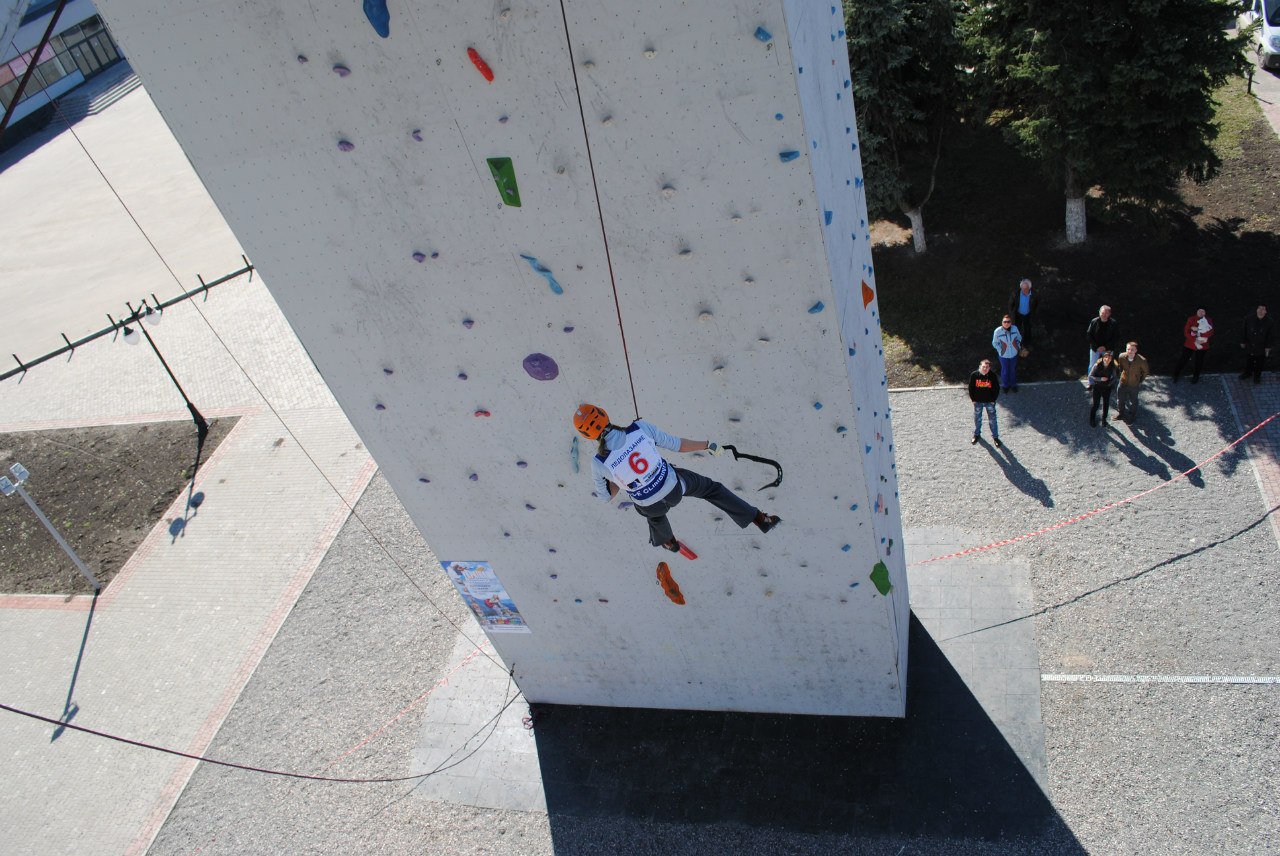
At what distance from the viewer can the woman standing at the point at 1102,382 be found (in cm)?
1098

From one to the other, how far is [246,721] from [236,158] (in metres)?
7.34

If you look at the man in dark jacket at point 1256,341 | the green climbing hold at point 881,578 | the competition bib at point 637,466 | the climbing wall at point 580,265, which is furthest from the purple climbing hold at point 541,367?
the man in dark jacket at point 1256,341

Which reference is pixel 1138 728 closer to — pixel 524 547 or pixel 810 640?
pixel 810 640

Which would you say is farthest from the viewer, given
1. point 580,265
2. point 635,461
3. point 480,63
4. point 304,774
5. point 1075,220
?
point 1075,220

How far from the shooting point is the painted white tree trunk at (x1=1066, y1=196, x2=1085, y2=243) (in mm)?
14062

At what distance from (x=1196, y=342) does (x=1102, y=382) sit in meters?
1.30

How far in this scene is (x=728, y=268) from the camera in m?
5.83

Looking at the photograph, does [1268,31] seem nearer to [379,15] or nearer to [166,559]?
[379,15]

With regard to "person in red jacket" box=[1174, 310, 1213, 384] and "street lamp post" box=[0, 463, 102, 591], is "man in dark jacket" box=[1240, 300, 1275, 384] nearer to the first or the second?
"person in red jacket" box=[1174, 310, 1213, 384]

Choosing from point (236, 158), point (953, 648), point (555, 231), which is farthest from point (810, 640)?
point (236, 158)

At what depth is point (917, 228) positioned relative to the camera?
15.2 meters

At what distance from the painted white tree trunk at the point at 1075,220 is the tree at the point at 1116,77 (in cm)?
75

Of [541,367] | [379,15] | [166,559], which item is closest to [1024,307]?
[541,367]

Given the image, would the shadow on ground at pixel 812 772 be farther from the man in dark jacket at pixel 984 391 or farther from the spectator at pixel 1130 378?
the spectator at pixel 1130 378
